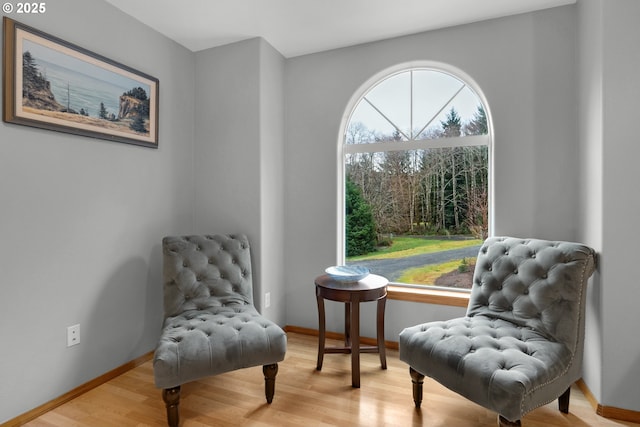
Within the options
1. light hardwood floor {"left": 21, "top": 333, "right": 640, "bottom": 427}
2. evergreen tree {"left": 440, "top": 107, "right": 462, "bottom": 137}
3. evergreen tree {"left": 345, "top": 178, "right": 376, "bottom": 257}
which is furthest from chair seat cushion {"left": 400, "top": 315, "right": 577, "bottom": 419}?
evergreen tree {"left": 440, "top": 107, "right": 462, "bottom": 137}

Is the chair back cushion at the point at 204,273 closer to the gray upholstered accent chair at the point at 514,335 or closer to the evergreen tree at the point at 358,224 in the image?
the evergreen tree at the point at 358,224

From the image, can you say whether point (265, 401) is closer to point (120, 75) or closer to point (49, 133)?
point (49, 133)

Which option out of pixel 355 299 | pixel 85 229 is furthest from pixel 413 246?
pixel 85 229

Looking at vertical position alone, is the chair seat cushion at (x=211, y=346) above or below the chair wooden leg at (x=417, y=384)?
above

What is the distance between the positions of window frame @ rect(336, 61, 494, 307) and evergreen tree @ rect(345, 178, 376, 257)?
6 cm

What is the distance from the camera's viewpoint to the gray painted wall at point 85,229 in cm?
172

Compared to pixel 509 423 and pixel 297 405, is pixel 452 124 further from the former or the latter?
pixel 297 405

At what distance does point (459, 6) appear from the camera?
2230 mm

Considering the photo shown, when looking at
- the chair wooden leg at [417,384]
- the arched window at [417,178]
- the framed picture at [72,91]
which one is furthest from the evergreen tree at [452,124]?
the framed picture at [72,91]

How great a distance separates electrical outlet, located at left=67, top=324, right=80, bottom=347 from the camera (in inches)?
76.4

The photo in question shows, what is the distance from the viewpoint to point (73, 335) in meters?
1.96

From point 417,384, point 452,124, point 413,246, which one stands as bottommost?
point 417,384

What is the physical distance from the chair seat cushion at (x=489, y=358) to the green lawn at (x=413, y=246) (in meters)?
0.79

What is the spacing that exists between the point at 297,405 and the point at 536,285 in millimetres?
1474
